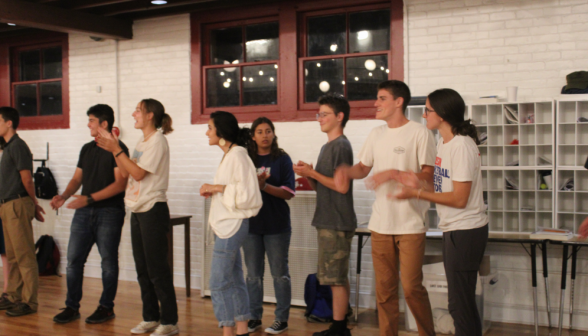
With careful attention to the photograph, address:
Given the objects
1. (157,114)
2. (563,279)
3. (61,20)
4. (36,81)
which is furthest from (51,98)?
(563,279)

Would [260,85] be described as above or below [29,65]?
below

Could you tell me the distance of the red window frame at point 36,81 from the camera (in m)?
6.66

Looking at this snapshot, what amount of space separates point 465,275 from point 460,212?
335mm

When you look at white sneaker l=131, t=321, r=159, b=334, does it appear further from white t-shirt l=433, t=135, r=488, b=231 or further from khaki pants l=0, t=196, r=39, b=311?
white t-shirt l=433, t=135, r=488, b=231

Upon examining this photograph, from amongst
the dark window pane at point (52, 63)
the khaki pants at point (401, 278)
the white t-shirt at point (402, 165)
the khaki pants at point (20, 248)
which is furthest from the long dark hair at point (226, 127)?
the dark window pane at point (52, 63)

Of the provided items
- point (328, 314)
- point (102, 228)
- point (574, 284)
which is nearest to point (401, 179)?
point (328, 314)

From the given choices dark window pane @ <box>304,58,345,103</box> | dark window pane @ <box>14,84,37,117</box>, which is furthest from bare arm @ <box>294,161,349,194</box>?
dark window pane @ <box>14,84,37,117</box>

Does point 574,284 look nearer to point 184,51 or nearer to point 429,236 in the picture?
point 429,236

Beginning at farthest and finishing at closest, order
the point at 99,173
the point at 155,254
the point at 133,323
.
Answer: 1. the point at 133,323
2. the point at 99,173
3. the point at 155,254

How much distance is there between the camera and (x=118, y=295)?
17.9 ft

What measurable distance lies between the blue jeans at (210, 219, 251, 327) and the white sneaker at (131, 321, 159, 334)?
0.97 metres

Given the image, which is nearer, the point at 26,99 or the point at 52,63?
the point at 52,63

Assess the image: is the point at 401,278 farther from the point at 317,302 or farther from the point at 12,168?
the point at 12,168

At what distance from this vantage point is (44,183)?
21.5 ft
